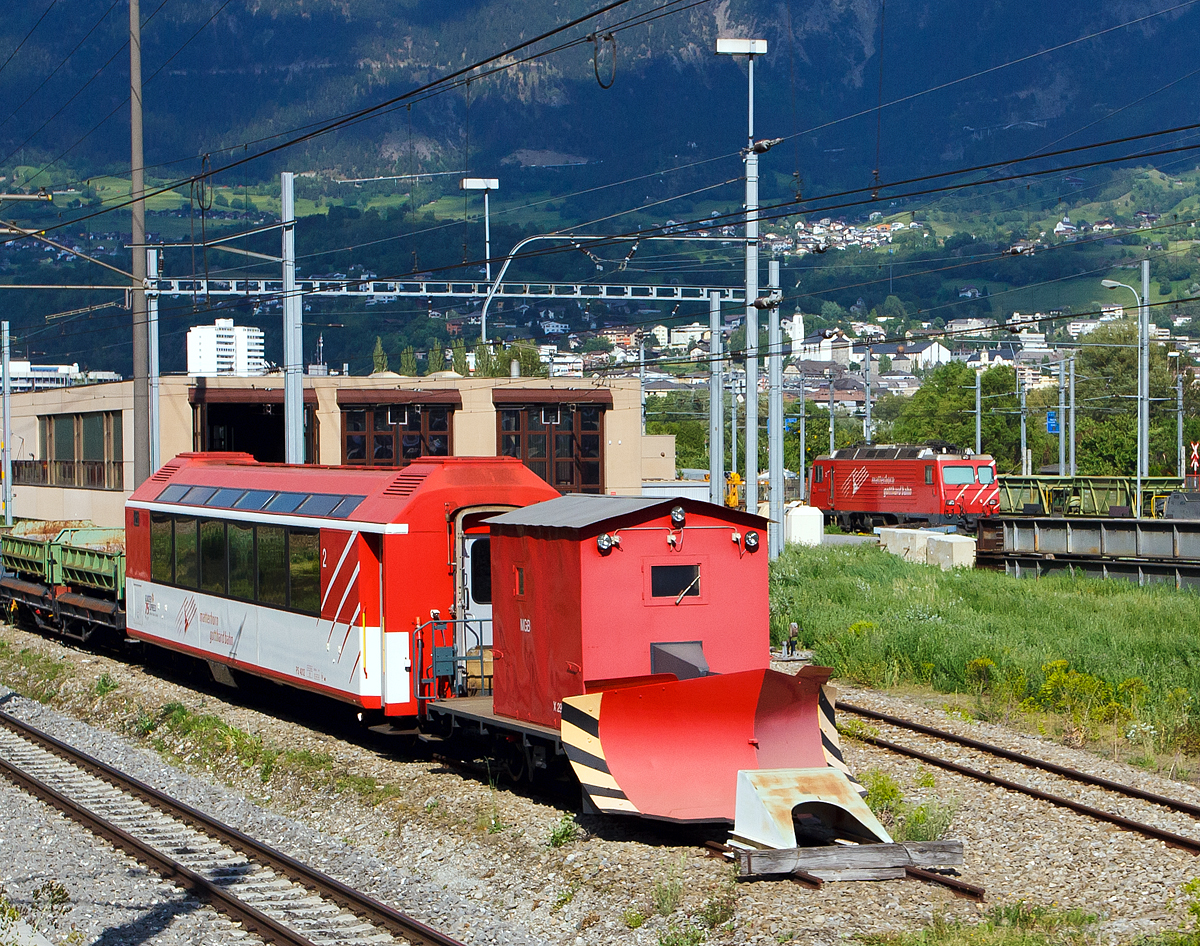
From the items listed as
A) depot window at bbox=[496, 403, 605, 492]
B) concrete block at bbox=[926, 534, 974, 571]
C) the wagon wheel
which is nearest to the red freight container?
the wagon wheel

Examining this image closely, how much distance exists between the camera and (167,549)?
20.2 meters

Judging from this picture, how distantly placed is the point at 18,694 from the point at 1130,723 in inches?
672

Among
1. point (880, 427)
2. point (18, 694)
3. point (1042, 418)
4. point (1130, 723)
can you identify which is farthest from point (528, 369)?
point (1130, 723)

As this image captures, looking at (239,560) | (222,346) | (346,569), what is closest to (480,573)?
(346,569)

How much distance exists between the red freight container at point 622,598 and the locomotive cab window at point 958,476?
40.5 metres

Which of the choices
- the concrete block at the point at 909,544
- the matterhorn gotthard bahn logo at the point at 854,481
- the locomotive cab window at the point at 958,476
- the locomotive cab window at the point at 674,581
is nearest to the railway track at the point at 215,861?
the locomotive cab window at the point at 674,581

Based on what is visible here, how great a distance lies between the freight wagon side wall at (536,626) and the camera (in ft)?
40.7

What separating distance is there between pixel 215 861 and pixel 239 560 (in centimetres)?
650

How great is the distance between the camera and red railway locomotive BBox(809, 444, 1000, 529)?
52000 mm

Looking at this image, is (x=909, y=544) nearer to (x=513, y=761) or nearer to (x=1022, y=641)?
(x=1022, y=641)

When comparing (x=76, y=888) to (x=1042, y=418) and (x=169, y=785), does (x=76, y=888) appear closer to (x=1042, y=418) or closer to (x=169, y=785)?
(x=169, y=785)

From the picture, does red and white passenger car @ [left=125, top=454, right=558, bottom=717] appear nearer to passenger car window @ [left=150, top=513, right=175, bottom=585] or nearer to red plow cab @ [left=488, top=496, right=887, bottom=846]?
passenger car window @ [left=150, top=513, right=175, bottom=585]

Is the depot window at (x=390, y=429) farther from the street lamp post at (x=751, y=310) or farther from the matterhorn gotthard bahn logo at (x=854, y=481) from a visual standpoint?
the street lamp post at (x=751, y=310)

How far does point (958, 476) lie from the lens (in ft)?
172
